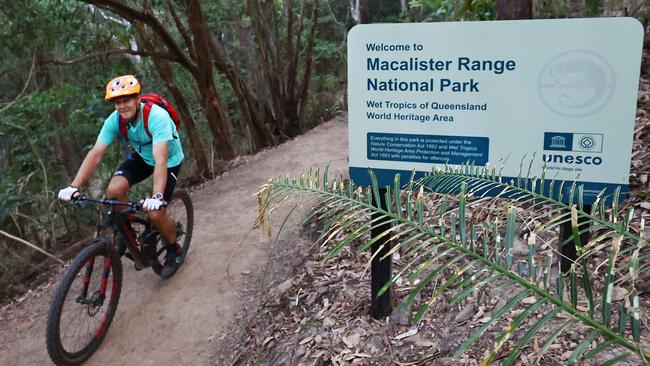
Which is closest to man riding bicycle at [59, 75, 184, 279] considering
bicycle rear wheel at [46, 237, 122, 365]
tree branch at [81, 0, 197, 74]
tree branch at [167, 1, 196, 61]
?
bicycle rear wheel at [46, 237, 122, 365]

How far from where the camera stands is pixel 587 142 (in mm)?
2500

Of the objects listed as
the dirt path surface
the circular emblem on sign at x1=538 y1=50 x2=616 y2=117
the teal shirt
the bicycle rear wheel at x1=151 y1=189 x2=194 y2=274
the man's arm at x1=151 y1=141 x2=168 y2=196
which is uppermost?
the circular emblem on sign at x1=538 y1=50 x2=616 y2=117

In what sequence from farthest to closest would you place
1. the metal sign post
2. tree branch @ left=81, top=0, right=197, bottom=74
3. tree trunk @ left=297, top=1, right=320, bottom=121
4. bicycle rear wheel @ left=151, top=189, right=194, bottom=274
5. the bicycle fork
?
1. tree trunk @ left=297, top=1, right=320, bottom=121
2. tree branch @ left=81, top=0, right=197, bottom=74
3. bicycle rear wheel @ left=151, top=189, right=194, bottom=274
4. the bicycle fork
5. the metal sign post

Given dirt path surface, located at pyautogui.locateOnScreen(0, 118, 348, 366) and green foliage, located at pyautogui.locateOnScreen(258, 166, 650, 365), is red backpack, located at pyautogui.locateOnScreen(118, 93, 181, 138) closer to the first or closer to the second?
dirt path surface, located at pyautogui.locateOnScreen(0, 118, 348, 366)

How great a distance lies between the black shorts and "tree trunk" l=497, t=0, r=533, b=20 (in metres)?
3.24

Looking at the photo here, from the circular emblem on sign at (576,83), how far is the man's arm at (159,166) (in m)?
2.72

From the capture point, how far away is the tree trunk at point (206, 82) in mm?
7953

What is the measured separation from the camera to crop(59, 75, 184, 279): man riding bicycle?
3.67m

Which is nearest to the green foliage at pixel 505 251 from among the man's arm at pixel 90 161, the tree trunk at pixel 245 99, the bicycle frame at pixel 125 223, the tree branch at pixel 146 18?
the bicycle frame at pixel 125 223

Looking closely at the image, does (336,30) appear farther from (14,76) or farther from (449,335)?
(449,335)

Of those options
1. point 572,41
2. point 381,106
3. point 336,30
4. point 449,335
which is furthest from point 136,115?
point 336,30

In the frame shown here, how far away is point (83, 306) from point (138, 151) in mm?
1324

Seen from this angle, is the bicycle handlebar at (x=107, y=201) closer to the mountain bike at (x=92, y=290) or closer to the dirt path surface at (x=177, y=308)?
the mountain bike at (x=92, y=290)

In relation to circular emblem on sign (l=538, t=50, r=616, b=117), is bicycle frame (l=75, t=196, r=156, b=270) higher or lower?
lower
